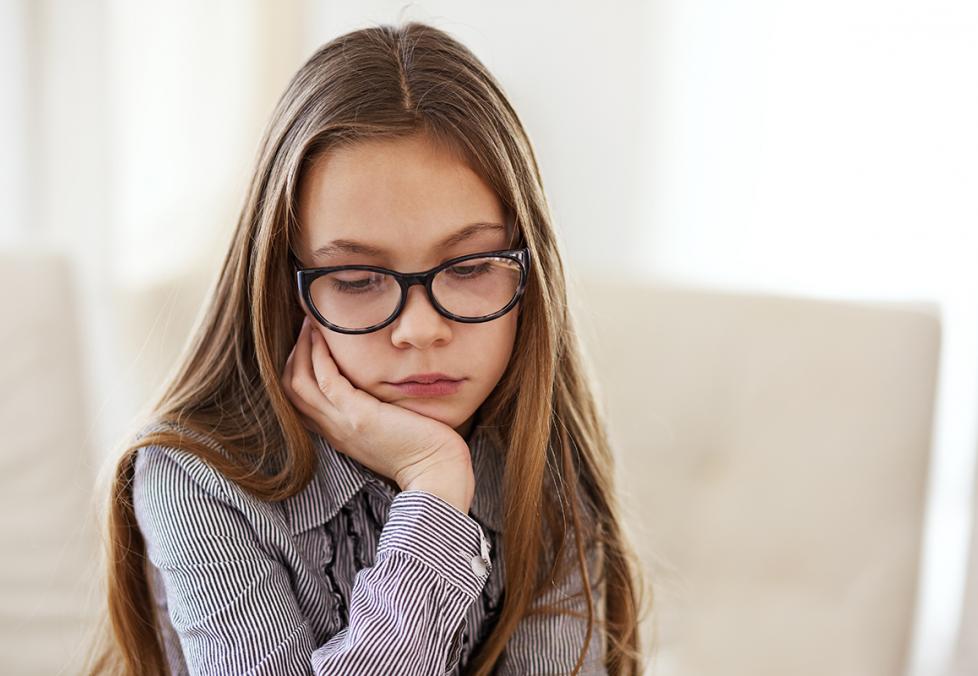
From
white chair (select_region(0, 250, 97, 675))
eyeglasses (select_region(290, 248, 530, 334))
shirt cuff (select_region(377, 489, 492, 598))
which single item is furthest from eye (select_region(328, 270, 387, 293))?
white chair (select_region(0, 250, 97, 675))

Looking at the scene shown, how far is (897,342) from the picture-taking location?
1.45m

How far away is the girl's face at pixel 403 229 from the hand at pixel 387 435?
2cm

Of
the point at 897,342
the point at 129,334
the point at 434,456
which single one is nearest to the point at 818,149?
the point at 897,342

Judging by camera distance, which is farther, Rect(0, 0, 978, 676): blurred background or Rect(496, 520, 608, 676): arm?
Rect(0, 0, 978, 676): blurred background

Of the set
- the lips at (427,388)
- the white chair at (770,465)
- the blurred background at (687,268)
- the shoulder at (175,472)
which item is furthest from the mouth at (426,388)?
the white chair at (770,465)

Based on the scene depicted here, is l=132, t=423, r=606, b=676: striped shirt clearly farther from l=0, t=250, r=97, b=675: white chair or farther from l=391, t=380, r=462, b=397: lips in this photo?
l=0, t=250, r=97, b=675: white chair

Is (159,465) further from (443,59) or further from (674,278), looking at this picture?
(674,278)

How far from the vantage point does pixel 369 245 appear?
36.4 inches

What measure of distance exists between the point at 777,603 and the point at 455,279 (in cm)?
88

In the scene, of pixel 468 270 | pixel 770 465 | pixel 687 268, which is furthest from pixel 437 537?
pixel 687 268

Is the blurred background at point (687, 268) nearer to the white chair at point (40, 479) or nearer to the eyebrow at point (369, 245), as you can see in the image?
the white chair at point (40, 479)

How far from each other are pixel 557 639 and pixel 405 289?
45 cm

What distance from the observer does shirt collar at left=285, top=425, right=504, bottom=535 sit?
105 centimetres

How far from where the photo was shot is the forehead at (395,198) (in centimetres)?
92
